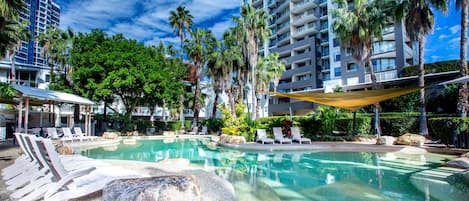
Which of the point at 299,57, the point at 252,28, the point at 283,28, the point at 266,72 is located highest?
the point at 283,28

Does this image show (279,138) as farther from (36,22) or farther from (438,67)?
(36,22)

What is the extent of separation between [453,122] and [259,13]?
15.6m

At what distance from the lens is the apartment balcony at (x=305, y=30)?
39.5 meters

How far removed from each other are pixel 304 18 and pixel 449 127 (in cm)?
3282

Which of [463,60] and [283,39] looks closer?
[463,60]

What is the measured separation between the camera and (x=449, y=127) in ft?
36.2

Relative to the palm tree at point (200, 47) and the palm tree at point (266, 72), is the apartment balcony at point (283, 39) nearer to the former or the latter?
the palm tree at point (266, 72)

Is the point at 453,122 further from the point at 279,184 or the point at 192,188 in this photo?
the point at 192,188

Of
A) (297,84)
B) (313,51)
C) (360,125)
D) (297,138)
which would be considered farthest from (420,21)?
(297,84)

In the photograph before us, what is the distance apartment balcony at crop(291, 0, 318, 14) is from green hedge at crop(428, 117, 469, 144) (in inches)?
1270

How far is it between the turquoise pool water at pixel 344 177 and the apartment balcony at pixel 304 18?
108 feet

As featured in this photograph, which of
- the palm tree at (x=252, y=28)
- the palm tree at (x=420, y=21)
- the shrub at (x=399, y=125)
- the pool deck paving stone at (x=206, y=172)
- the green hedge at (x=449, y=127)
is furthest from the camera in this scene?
the palm tree at (x=252, y=28)

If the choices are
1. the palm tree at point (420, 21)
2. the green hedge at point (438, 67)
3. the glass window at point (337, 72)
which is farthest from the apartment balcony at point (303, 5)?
the palm tree at point (420, 21)

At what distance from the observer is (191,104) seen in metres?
36.6
